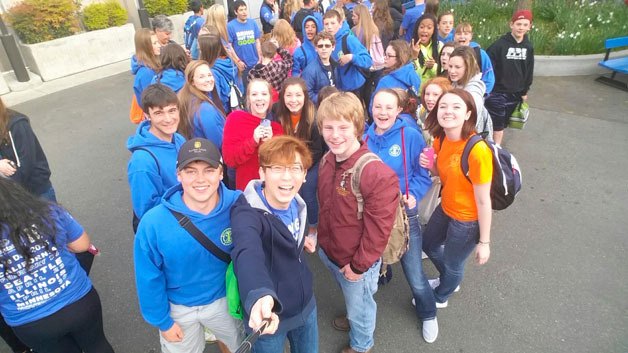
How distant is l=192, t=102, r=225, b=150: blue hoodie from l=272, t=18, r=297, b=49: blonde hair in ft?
8.90

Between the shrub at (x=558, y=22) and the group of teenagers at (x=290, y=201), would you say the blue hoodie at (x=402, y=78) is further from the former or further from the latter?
the shrub at (x=558, y=22)

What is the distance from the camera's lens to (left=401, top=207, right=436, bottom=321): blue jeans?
289 centimetres

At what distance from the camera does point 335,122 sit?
7.79ft

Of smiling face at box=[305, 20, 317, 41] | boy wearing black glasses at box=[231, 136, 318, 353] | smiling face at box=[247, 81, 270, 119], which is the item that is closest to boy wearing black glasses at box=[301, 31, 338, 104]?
smiling face at box=[305, 20, 317, 41]

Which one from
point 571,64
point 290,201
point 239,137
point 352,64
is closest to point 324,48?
point 352,64

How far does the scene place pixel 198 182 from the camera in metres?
1.93

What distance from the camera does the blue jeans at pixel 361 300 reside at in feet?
8.39

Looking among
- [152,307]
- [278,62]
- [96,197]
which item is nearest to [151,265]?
[152,307]

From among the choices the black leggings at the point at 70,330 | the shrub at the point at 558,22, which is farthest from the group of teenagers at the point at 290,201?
the shrub at the point at 558,22

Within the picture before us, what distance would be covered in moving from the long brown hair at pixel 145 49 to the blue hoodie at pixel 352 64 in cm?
230

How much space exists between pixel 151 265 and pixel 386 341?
2.02 metres

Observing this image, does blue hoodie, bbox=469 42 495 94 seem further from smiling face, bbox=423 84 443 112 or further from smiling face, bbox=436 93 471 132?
smiling face, bbox=436 93 471 132

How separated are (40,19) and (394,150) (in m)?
10.1

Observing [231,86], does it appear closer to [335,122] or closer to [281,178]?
[335,122]
